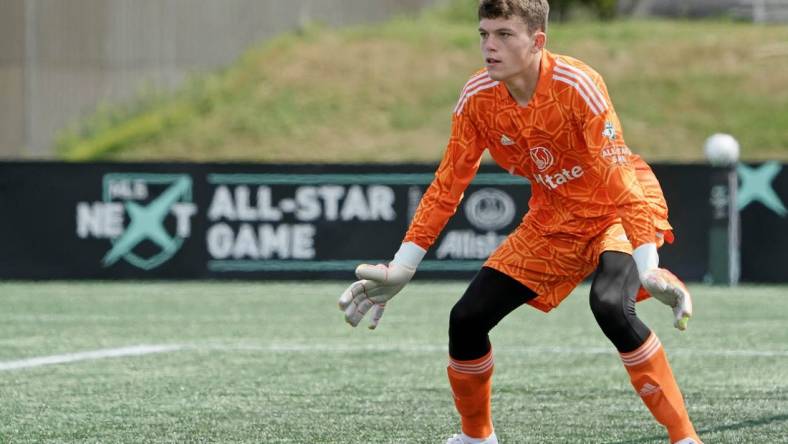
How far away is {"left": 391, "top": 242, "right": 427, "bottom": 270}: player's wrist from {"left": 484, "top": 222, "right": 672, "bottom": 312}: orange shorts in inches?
13.2

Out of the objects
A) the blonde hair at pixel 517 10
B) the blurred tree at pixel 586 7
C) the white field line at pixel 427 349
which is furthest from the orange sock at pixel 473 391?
the blurred tree at pixel 586 7

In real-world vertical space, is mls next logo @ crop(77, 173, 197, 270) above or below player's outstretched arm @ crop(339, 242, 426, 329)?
below

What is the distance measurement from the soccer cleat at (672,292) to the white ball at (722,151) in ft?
34.1

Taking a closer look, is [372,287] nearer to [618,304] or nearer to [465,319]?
[465,319]

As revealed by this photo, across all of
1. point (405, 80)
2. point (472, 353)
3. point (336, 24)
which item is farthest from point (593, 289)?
point (336, 24)

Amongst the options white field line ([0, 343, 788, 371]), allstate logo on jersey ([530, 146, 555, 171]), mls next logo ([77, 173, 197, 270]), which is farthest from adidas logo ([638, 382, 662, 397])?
mls next logo ([77, 173, 197, 270])

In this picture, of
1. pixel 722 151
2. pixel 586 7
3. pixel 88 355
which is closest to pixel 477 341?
pixel 88 355

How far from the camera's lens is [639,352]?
5016mm

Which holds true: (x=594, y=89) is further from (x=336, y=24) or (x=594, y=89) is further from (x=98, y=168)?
(x=336, y=24)

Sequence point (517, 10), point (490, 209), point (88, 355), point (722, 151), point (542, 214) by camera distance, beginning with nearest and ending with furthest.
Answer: point (517, 10) < point (542, 214) < point (88, 355) < point (722, 151) < point (490, 209)

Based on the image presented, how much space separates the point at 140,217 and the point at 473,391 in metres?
10.1

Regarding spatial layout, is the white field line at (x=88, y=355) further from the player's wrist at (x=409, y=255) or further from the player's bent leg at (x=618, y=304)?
the player's bent leg at (x=618, y=304)

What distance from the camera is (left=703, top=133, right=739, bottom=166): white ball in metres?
14.7

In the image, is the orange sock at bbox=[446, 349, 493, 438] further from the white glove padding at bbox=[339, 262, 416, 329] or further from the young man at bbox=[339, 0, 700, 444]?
the white glove padding at bbox=[339, 262, 416, 329]
